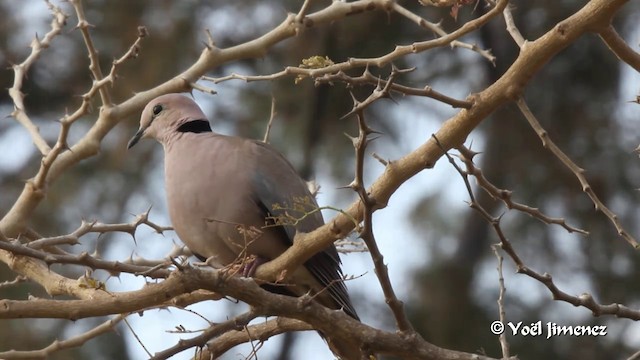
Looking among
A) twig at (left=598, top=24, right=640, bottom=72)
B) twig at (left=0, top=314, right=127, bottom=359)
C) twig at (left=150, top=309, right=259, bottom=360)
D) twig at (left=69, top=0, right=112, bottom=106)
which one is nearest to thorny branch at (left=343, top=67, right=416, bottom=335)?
twig at (left=150, top=309, right=259, bottom=360)

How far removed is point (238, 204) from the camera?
3877 mm

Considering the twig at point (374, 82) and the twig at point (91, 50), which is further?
the twig at point (91, 50)

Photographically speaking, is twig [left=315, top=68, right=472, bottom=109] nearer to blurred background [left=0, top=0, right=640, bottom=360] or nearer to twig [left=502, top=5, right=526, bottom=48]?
twig [left=502, top=5, right=526, bottom=48]

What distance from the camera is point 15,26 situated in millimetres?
8312

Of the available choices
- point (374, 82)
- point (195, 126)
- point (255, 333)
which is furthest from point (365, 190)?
point (195, 126)

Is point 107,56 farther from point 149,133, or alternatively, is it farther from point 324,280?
point 324,280

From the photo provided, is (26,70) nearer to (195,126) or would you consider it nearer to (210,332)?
(195,126)

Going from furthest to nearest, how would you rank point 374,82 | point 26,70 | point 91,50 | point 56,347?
point 26,70 → point 91,50 → point 56,347 → point 374,82

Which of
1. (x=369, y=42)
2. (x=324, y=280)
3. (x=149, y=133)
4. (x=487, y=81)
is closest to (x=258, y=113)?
(x=369, y=42)

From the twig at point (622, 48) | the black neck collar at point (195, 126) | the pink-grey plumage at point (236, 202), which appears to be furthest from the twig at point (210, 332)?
the black neck collar at point (195, 126)

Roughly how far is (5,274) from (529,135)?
409 centimetres

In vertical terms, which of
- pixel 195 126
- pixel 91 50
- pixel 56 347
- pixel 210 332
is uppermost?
pixel 195 126

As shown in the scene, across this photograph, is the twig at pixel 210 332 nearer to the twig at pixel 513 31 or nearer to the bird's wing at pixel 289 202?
the bird's wing at pixel 289 202

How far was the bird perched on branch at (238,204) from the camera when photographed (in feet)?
12.6
